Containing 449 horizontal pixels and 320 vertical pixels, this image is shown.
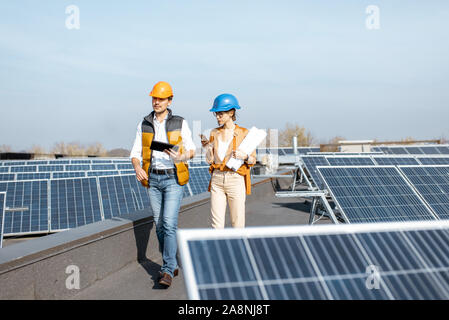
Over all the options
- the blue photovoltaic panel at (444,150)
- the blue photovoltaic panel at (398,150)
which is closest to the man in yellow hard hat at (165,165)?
the blue photovoltaic panel at (398,150)

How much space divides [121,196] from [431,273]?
26.5ft

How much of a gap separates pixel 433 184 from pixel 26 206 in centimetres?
872

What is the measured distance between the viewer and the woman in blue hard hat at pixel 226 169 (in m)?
4.74

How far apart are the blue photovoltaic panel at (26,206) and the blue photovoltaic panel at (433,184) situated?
766 centimetres

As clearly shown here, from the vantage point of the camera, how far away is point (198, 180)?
12672mm

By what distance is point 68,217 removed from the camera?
341 inches

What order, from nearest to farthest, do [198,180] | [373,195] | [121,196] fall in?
[373,195]
[121,196]
[198,180]

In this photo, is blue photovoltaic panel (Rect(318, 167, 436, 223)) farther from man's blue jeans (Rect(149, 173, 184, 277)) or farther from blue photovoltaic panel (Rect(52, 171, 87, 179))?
blue photovoltaic panel (Rect(52, 171, 87, 179))

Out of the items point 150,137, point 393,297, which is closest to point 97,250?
Result: point 150,137

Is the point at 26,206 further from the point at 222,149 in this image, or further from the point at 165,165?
the point at 222,149

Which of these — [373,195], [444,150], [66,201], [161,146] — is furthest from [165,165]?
[444,150]

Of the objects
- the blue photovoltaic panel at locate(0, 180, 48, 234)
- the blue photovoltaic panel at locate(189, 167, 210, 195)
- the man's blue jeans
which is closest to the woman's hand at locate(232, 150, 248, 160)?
the man's blue jeans

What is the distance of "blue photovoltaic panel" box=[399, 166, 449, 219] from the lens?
6309 mm
